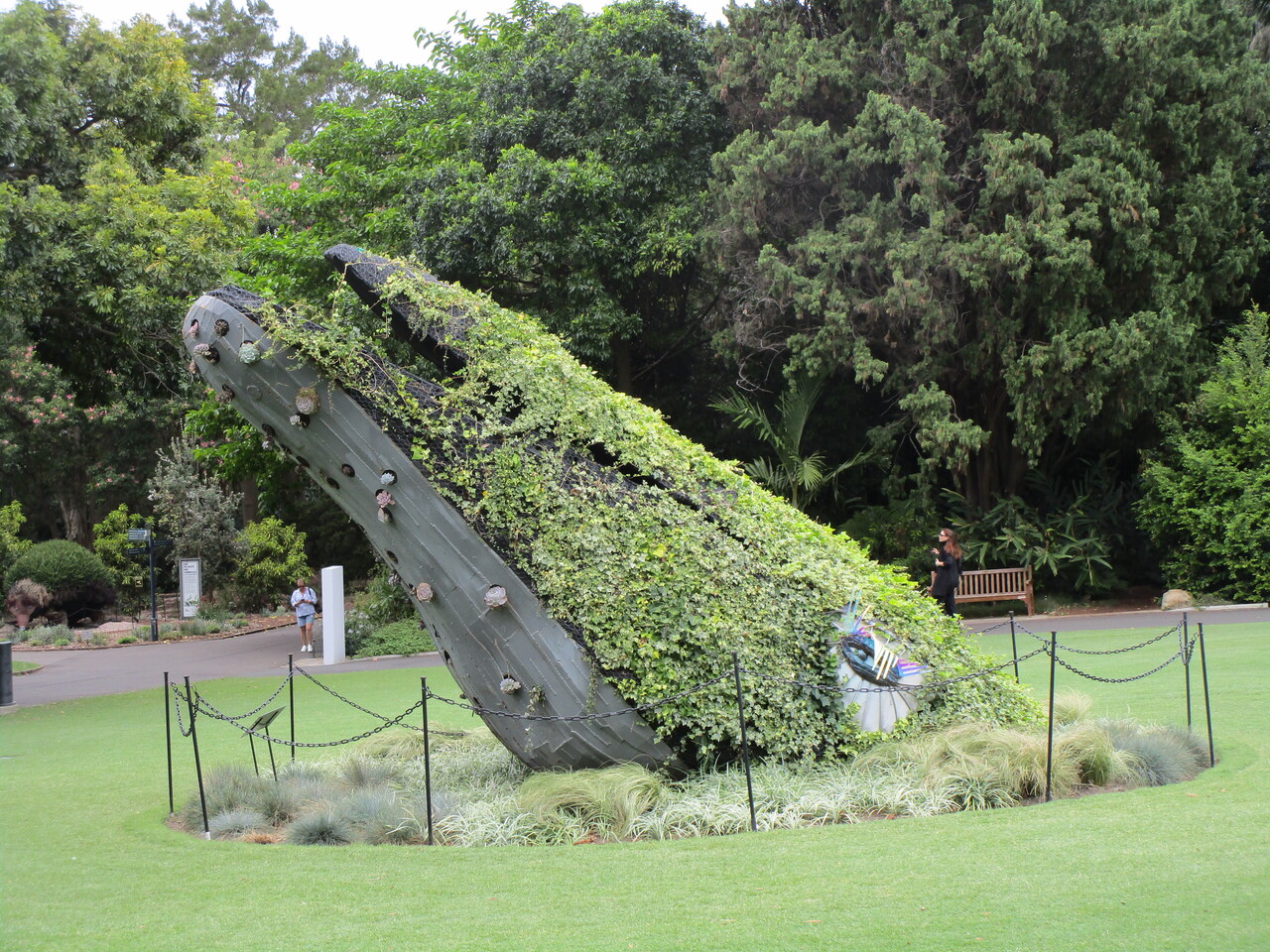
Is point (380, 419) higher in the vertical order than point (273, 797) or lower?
higher

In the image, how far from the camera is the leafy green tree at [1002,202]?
17.9 meters

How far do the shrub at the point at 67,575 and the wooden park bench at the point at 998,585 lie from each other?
66.5 ft

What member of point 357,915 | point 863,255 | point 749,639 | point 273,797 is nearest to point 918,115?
point 863,255

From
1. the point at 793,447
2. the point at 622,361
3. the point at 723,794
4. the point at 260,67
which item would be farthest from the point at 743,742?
the point at 260,67

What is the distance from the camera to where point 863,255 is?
62.3 feet

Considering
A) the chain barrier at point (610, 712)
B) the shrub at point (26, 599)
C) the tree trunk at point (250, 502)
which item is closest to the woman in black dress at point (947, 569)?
the chain barrier at point (610, 712)

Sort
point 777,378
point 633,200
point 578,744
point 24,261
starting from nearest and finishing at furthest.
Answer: point 578,744 < point 24,261 < point 633,200 < point 777,378

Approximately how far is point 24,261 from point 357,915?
11083 millimetres

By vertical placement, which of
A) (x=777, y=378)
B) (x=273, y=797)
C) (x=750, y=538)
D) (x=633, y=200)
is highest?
(x=633, y=200)

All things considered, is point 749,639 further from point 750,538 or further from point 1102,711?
point 1102,711

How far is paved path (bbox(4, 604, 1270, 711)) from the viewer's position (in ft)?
53.7

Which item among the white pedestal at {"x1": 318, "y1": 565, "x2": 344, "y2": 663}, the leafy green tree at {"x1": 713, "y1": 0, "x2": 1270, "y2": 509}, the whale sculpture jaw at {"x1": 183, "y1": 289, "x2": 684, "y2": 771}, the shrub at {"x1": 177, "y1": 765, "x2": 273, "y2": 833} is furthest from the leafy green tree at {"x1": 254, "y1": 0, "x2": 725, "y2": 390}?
the shrub at {"x1": 177, "y1": 765, "x2": 273, "y2": 833}

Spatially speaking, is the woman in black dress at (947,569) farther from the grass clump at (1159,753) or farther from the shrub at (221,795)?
the shrub at (221,795)

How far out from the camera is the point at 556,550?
7578mm
